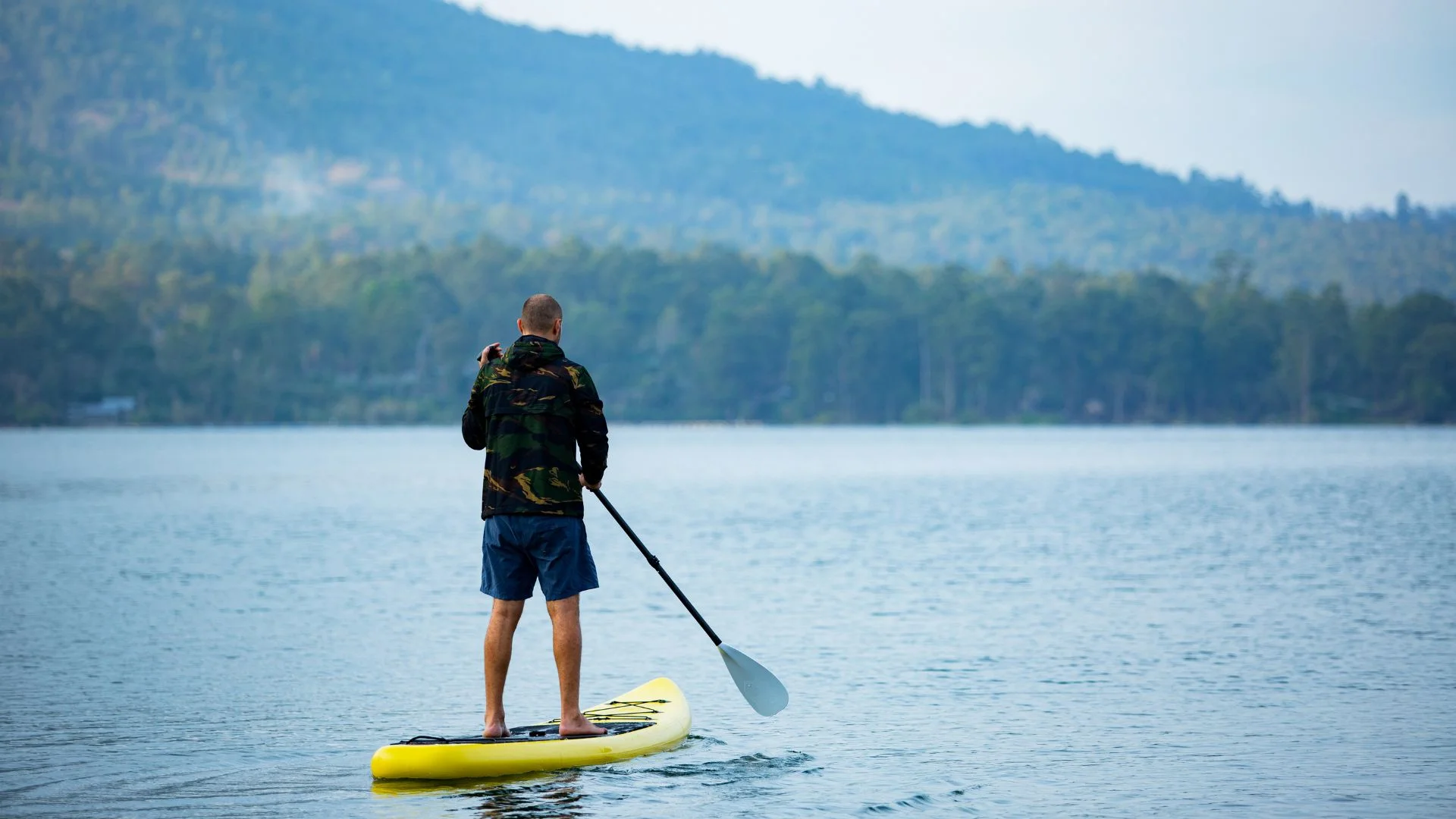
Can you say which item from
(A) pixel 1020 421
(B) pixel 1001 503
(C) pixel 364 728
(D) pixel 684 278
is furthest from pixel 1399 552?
(D) pixel 684 278

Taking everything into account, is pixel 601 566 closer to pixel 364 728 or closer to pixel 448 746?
pixel 364 728

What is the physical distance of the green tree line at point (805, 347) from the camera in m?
146

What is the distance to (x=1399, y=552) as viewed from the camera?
27.0 metres

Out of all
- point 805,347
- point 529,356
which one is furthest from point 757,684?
point 805,347

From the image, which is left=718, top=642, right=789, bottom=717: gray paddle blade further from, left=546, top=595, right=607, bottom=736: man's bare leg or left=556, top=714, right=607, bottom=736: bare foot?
left=546, top=595, right=607, bottom=736: man's bare leg

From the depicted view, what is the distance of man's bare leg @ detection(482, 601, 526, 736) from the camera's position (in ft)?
33.1

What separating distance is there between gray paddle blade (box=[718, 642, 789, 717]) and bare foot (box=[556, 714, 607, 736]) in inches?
55.8

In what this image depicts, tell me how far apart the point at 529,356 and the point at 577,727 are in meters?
2.35

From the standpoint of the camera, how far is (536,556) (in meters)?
9.94

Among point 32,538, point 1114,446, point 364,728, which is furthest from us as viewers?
point 1114,446

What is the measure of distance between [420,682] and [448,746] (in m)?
4.32

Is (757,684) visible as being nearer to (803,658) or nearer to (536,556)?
(536,556)

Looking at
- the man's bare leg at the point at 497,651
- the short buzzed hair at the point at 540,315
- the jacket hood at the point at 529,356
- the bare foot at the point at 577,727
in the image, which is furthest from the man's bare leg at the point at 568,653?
the short buzzed hair at the point at 540,315

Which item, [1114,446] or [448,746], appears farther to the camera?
[1114,446]
